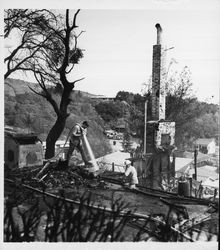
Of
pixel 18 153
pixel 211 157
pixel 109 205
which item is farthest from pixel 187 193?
pixel 18 153

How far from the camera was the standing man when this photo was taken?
487 centimetres

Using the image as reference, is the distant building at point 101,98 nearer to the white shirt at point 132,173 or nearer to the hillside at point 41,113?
the hillside at point 41,113

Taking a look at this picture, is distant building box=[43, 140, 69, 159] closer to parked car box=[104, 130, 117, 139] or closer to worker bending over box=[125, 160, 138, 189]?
parked car box=[104, 130, 117, 139]

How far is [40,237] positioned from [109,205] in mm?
1053

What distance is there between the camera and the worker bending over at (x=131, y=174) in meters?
4.81

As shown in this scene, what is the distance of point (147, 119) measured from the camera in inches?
196

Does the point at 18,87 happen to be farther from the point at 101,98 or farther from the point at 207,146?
the point at 207,146

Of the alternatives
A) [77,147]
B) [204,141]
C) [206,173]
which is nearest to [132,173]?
[77,147]

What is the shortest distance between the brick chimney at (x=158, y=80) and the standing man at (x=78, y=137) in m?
1.12

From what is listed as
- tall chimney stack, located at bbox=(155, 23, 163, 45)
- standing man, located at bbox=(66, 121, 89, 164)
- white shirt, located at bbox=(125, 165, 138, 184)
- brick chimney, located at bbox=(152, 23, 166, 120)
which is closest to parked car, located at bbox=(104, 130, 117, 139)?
standing man, located at bbox=(66, 121, 89, 164)

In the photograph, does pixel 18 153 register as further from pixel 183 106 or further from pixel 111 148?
pixel 183 106

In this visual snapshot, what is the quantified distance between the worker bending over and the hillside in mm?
384

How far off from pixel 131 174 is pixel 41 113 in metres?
1.70

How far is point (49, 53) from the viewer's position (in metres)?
4.91
